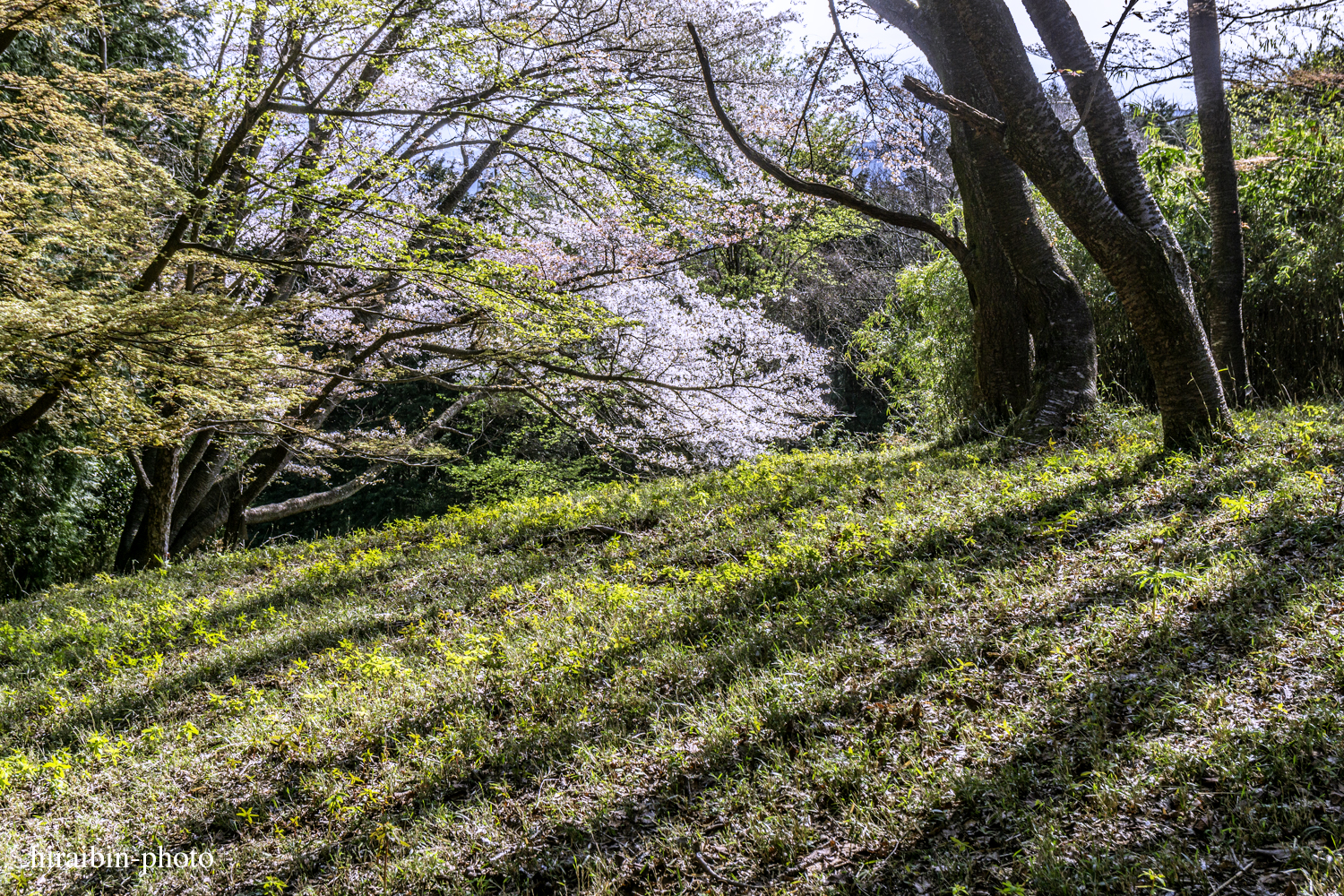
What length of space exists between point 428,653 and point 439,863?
1965mm

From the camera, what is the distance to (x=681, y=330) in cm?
1291

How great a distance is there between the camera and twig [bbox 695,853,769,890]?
6.99ft

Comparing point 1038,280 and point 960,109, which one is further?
point 1038,280

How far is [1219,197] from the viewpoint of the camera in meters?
6.03

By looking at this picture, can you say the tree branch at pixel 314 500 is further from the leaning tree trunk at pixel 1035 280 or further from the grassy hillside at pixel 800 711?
the leaning tree trunk at pixel 1035 280

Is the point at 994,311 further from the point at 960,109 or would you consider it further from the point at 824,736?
the point at 824,736

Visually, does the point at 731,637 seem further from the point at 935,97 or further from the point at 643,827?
the point at 935,97

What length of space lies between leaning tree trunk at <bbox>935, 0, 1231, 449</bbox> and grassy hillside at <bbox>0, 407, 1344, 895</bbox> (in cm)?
37

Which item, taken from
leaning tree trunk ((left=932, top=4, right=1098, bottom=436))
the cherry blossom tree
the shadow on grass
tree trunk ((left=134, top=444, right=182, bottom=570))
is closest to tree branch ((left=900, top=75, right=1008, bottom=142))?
leaning tree trunk ((left=932, top=4, right=1098, bottom=436))

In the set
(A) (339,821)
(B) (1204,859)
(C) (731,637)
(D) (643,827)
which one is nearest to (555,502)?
(C) (731,637)

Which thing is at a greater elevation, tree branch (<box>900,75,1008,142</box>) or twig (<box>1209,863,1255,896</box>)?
tree branch (<box>900,75,1008,142</box>)

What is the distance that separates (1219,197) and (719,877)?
6.66 m

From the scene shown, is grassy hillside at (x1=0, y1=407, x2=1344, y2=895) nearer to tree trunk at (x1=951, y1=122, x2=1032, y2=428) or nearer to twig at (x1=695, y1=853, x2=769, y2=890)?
twig at (x1=695, y1=853, x2=769, y2=890)

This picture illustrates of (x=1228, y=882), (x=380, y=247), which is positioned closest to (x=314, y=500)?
(x=380, y=247)
